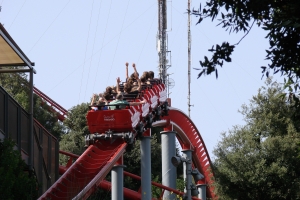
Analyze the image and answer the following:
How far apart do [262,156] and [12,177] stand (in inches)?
686

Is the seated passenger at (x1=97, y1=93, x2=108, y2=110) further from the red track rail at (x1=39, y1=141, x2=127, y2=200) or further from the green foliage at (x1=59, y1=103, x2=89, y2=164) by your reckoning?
the green foliage at (x1=59, y1=103, x2=89, y2=164)

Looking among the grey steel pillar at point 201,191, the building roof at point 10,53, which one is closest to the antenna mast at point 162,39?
the grey steel pillar at point 201,191

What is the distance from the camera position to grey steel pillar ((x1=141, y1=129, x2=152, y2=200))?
2513cm

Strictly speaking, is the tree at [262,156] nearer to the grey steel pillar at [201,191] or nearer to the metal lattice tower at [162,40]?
the grey steel pillar at [201,191]

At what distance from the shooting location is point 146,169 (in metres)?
25.8

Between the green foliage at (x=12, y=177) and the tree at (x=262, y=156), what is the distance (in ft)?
51.7

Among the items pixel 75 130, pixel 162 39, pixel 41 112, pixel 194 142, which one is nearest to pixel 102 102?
pixel 194 142

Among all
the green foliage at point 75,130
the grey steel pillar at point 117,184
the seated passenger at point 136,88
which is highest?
the green foliage at point 75,130

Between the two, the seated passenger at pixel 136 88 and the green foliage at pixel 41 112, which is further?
the green foliage at pixel 41 112

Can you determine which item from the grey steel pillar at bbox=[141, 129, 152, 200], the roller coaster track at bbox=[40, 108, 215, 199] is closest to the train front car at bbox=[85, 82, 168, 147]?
the roller coaster track at bbox=[40, 108, 215, 199]

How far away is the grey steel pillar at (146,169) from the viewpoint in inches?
989

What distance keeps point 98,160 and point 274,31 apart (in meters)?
14.8

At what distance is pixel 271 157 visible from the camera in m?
28.6

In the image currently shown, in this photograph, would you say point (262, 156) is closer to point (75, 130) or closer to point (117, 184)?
point (117, 184)
